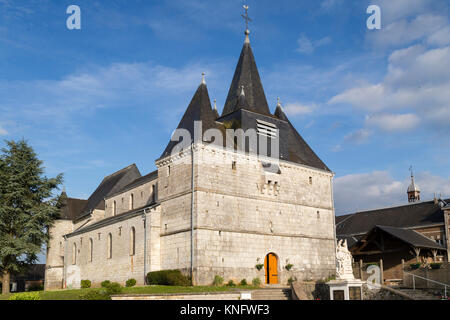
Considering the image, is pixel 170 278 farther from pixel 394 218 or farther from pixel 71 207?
pixel 394 218

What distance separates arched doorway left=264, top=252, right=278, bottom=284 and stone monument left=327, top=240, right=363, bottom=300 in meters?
9.13

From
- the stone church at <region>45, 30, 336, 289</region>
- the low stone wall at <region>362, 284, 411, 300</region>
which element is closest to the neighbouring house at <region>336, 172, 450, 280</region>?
the stone church at <region>45, 30, 336, 289</region>

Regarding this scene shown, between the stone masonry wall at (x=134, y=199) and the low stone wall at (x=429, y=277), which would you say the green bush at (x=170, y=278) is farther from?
the low stone wall at (x=429, y=277)

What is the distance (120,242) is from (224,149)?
11298 millimetres

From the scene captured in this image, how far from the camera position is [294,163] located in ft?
117

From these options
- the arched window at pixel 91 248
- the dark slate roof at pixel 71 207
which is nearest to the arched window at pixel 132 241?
the arched window at pixel 91 248

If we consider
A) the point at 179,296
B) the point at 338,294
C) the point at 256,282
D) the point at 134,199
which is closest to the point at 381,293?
the point at 338,294

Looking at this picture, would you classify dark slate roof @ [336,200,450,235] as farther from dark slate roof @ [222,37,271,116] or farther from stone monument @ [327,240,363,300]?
stone monument @ [327,240,363,300]

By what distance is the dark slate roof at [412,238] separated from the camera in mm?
37591

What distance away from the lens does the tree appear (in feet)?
132
